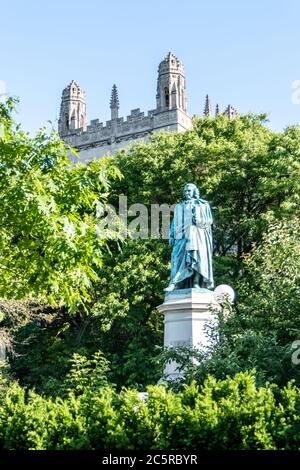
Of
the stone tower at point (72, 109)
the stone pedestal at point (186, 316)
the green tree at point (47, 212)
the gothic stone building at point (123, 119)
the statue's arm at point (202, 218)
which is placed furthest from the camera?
the stone tower at point (72, 109)

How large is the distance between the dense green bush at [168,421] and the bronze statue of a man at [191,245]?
6.92 meters

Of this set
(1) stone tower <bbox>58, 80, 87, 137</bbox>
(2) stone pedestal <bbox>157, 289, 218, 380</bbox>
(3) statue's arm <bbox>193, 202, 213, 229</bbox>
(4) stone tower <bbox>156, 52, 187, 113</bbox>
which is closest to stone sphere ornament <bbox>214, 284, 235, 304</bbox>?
(2) stone pedestal <bbox>157, 289, 218, 380</bbox>

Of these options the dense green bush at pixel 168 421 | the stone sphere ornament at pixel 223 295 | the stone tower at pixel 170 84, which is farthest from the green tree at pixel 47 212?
the stone tower at pixel 170 84

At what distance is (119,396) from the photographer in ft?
24.3

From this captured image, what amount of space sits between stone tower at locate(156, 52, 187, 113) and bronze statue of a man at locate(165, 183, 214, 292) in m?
31.0

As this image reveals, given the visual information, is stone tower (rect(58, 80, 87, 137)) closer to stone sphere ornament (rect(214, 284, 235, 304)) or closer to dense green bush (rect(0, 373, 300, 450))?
stone sphere ornament (rect(214, 284, 235, 304))

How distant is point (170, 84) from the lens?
1784 inches

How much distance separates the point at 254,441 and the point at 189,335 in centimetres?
747

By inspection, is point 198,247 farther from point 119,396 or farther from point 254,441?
point 254,441

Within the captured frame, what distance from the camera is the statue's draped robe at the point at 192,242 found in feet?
47.3

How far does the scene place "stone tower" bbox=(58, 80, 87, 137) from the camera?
5219 cm

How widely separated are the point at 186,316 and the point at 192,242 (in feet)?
5.81

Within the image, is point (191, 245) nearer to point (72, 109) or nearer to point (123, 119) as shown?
point (123, 119)

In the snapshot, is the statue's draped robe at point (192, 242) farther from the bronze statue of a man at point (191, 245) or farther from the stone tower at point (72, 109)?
the stone tower at point (72, 109)
